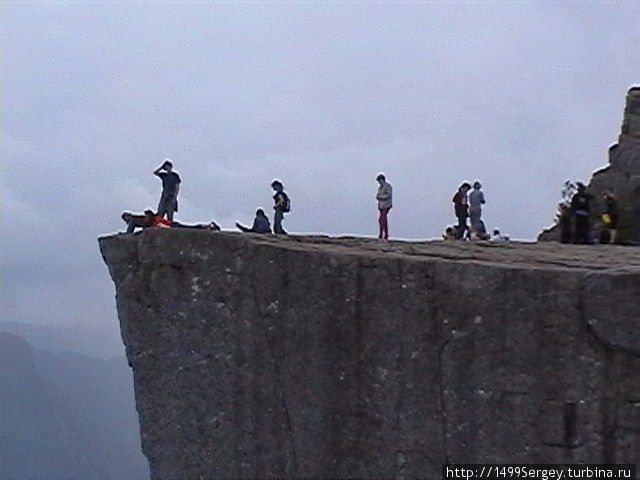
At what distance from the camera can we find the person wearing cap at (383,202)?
1588 centimetres

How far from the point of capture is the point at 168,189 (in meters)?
Answer: 13.9

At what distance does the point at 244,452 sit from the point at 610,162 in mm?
14693

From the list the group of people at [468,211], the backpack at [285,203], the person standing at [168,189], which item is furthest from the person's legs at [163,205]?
the group of people at [468,211]

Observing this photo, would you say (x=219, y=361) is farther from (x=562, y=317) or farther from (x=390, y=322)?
(x=562, y=317)

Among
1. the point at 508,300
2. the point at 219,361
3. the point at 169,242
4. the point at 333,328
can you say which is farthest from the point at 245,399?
the point at 508,300

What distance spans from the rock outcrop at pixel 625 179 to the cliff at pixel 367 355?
894 cm

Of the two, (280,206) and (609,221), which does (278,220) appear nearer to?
(280,206)

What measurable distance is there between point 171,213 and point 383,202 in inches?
152

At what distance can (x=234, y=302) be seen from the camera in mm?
10328

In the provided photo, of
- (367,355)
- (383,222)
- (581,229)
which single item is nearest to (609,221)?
(581,229)

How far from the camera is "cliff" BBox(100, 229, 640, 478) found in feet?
30.1

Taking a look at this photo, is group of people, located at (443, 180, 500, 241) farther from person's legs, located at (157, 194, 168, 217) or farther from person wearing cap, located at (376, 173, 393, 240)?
person's legs, located at (157, 194, 168, 217)

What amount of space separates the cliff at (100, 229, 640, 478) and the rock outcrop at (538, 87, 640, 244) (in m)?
8.94

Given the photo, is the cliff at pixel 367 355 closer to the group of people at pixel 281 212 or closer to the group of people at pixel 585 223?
the group of people at pixel 281 212
